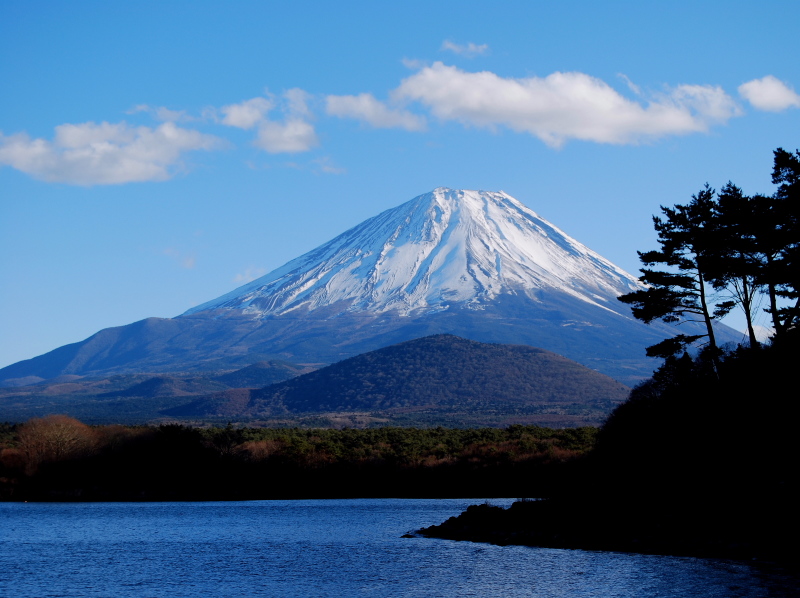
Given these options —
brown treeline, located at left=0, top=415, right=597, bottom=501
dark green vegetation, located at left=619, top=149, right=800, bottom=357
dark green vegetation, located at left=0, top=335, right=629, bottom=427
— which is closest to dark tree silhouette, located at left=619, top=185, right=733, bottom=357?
dark green vegetation, located at left=619, top=149, right=800, bottom=357

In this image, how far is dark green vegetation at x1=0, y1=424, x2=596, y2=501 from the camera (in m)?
62.9

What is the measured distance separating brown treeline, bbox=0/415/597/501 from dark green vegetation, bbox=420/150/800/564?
56.7ft

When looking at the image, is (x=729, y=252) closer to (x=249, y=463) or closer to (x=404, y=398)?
(x=249, y=463)

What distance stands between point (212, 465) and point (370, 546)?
1221 inches

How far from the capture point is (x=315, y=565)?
33.7 m

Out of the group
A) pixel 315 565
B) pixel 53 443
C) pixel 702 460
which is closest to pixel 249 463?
pixel 53 443

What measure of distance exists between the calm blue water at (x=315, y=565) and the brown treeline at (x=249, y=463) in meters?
13.4

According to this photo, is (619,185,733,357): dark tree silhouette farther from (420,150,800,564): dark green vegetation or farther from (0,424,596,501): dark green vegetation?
(0,424,596,501): dark green vegetation

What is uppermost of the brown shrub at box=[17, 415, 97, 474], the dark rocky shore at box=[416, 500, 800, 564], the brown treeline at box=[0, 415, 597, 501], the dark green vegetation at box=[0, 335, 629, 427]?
the dark green vegetation at box=[0, 335, 629, 427]

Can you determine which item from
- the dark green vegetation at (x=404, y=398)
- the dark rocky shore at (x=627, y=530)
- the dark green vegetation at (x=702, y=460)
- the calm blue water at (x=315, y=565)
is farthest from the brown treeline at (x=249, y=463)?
the dark green vegetation at (x=404, y=398)

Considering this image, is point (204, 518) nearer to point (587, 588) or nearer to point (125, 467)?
point (125, 467)

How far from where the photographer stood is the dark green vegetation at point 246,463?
62.9 meters

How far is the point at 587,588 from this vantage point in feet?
89.4

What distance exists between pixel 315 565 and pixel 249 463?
110ft
